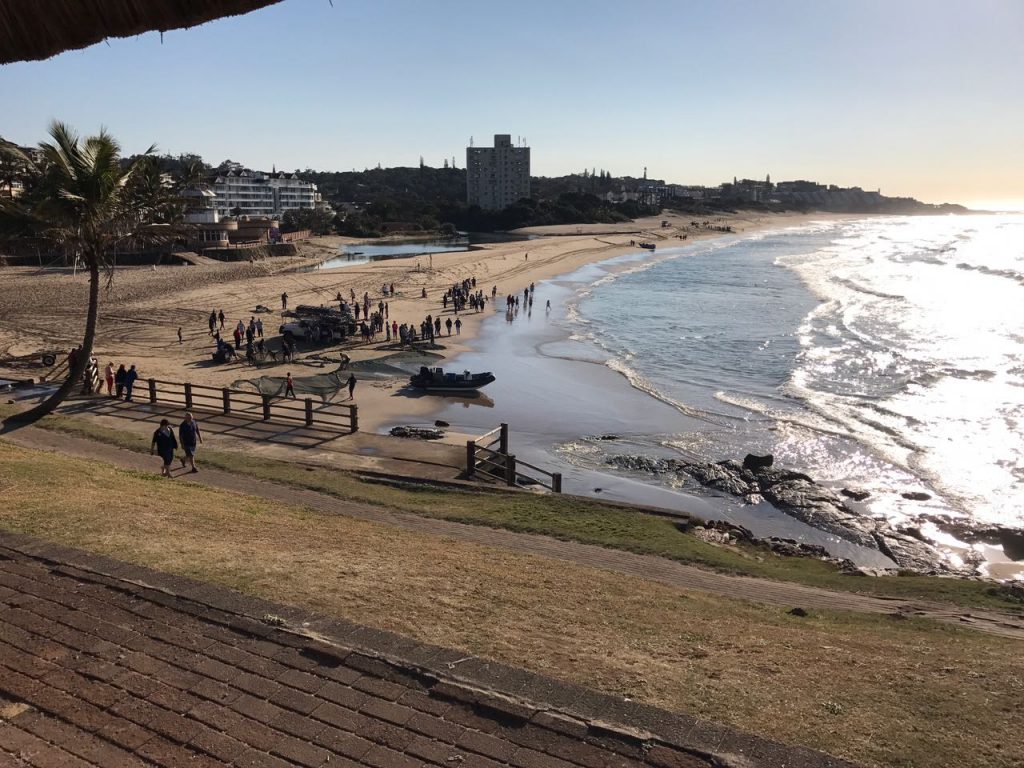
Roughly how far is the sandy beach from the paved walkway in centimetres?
838

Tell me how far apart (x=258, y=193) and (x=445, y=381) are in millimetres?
126643

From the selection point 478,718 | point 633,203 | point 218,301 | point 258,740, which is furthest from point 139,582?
point 633,203

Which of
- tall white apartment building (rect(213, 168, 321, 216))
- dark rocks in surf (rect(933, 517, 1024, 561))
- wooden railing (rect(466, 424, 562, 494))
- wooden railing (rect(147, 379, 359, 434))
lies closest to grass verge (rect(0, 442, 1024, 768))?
wooden railing (rect(466, 424, 562, 494))

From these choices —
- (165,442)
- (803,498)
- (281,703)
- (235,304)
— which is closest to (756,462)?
(803,498)

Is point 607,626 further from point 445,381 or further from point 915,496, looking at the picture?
point 445,381

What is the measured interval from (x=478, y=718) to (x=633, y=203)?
194 metres

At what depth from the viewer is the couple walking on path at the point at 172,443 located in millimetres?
13470

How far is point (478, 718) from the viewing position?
5.09 metres

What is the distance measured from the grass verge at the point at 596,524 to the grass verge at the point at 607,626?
1.71 meters

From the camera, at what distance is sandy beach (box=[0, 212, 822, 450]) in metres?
27.5

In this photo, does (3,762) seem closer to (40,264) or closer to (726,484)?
(726,484)

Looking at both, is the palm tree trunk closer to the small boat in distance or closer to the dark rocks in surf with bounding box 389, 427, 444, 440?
the dark rocks in surf with bounding box 389, 427, 444, 440

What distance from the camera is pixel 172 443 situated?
13.6m

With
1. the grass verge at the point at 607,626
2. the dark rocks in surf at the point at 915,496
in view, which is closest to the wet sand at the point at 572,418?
the dark rocks in surf at the point at 915,496
